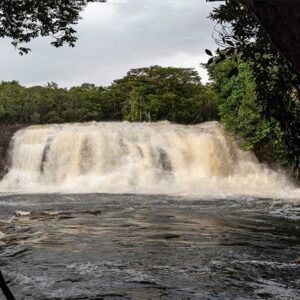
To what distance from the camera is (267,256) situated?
8.41 m

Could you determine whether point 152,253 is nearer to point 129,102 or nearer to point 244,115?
point 244,115

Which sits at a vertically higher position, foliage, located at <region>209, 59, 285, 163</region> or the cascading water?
foliage, located at <region>209, 59, 285, 163</region>

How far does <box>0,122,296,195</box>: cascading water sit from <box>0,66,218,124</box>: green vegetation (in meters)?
13.9

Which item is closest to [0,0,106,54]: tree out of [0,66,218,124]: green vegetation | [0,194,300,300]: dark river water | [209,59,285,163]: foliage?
[0,194,300,300]: dark river water

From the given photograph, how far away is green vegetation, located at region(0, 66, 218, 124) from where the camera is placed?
4309 centimetres

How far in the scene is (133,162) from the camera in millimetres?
26797

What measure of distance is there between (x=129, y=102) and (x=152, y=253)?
36.4 m

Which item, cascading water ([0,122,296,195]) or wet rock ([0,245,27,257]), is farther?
cascading water ([0,122,296,195])

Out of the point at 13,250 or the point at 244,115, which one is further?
the point at 244,115

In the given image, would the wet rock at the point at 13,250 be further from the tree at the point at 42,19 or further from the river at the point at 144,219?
the tree at the point at 42,19

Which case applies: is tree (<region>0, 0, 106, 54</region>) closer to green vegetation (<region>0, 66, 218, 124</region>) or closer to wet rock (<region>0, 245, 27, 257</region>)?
wet rock (<region>0, 245, 27, 257</region>)

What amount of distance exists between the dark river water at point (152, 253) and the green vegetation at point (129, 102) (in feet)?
90.6

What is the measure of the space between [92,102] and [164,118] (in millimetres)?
7321

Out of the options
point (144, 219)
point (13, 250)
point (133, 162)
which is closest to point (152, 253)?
point (13, 250)
